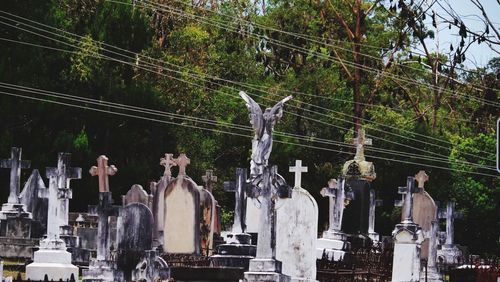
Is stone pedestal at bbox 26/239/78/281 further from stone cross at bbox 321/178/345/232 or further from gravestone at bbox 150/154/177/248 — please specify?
stone cross at bbox 321/178/345/232

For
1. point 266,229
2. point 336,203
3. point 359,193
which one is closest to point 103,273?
point 266,229

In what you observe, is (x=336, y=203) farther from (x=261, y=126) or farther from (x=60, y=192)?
(x=60, y=192)

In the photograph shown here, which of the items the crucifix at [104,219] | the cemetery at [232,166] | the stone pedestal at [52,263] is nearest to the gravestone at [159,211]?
the cemetery at [232,166]

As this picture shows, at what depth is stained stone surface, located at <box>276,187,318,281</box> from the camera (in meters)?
24.3

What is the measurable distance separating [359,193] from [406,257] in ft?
39.0

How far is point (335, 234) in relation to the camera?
108ft

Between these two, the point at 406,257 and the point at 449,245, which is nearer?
the point at 406,257

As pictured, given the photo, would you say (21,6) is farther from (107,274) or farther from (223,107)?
(107,274)

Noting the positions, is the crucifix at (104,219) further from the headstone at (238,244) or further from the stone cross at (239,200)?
the stone cross at (239,200)


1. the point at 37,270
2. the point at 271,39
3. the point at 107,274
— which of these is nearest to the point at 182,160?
the point at 37,270

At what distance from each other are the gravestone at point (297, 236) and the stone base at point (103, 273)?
3607 mm

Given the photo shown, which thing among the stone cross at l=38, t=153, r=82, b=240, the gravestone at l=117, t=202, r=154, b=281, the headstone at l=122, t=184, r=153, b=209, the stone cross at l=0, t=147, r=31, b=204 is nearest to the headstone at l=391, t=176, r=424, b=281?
the gravestone at l=117, t=202, r=154, b=281

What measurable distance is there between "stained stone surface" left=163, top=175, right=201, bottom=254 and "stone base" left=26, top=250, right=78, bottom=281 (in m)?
4.64

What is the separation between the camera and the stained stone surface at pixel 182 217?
29.5m
